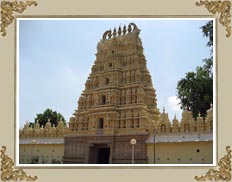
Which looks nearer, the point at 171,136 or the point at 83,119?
the point at 171,136

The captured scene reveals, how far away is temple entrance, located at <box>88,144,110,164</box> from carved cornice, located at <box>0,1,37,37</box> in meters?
10.3

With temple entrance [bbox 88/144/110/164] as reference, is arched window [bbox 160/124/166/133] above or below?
above

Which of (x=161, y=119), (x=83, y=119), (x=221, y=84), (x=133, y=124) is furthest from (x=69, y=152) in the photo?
(x=221, y=84)

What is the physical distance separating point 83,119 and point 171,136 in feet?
18.0

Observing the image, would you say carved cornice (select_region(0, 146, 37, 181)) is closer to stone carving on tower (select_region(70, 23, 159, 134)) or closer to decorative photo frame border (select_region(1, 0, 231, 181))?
decorative photo frame border (select_region(1, 0, 231, 181))

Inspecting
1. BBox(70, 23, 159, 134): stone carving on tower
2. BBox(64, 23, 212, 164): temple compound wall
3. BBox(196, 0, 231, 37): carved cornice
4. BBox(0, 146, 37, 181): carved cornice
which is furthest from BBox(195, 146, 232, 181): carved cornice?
BBox(70, 23, 159, 134): stone carving on tower

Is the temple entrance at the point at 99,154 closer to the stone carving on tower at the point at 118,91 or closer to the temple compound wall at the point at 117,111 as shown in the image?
the temple compound wall at the point at 117,111

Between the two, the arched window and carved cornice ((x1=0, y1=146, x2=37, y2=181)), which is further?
the arched window

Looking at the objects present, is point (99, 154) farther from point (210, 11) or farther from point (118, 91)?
point (210, 11)

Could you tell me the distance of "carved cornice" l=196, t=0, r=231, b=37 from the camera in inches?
329

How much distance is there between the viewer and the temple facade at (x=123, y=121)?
14.9 meters

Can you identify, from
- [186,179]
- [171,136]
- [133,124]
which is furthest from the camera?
[133,124]

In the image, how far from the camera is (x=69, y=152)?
18109mm

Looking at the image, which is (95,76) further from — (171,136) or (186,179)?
(186,179)
